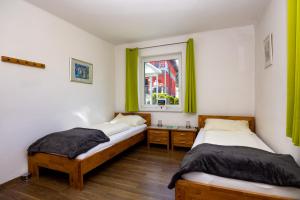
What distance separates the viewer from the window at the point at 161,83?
361cm

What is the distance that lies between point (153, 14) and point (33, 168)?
2861 millimetres

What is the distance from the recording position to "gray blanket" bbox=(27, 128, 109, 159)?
6.13ft

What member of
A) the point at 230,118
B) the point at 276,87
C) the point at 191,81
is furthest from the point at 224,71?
the point at 276,87

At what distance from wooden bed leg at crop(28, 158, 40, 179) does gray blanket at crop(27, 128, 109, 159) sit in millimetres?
137

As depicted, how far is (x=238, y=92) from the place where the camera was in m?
3.04

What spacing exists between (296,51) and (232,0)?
1.46 meters

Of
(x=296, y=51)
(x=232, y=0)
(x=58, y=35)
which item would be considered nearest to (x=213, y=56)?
(x=232, y=0)

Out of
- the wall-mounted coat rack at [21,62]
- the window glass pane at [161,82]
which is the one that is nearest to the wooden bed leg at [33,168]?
the wall-mounted coat rack at [21,62]

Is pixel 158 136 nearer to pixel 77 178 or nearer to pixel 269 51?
pixel 77 178

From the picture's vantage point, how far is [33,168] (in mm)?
2109

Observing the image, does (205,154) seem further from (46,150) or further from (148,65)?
(148,65)

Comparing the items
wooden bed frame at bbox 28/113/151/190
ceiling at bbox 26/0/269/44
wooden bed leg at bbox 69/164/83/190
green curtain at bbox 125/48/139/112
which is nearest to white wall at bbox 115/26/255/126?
ceiling at bbox 26/0/269/44

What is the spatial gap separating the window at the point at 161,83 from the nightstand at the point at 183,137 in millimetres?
602

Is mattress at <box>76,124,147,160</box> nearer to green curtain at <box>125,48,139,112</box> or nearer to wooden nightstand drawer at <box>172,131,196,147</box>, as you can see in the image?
green curtain at <box>125,48,139,112</box>
